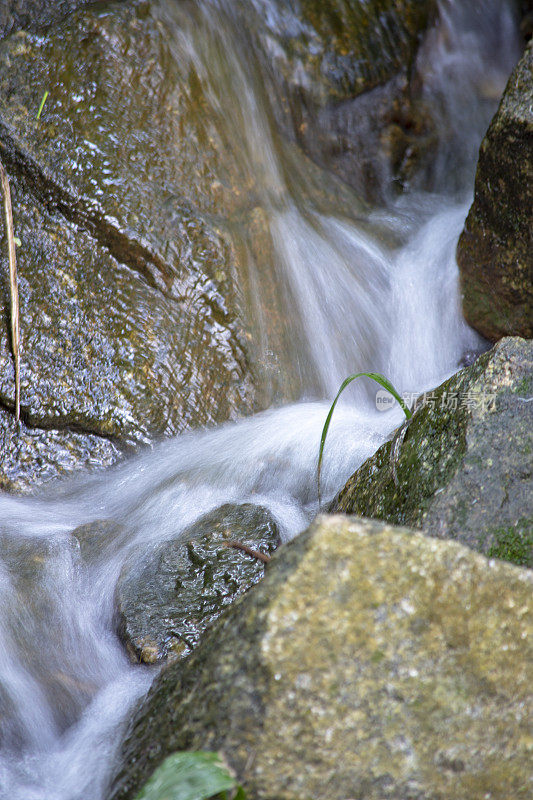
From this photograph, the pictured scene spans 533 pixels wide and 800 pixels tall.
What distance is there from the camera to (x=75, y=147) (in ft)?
12.6

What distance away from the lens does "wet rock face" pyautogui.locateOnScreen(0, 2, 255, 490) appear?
143 inches

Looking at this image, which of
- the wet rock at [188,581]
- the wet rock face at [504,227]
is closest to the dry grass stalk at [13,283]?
the wet rock at [188,581]

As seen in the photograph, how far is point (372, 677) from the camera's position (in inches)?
55.4

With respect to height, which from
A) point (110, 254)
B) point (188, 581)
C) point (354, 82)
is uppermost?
point (354, 82)

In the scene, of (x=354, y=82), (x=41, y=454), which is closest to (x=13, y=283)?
(x=41, y=454)

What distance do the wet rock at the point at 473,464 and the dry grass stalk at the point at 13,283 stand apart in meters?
2.02

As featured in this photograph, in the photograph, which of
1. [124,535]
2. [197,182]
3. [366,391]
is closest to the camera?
[124,535]

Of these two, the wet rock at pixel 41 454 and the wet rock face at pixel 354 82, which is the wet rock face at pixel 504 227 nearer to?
the wet rock face at pixel 354 82

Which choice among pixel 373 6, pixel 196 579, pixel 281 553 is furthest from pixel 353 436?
pixel 373 6

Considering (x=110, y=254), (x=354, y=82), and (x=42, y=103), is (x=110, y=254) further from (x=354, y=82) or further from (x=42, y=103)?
(x=354, y=82)

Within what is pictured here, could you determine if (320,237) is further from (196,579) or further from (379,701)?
(379,701)

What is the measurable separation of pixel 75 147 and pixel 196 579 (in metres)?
2.50

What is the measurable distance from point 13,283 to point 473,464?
261 cm

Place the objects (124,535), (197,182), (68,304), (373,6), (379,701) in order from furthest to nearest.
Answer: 1. (373,6)
2. (197,182)
3. (68,304)
4. (124,535)
5. (379,701)
